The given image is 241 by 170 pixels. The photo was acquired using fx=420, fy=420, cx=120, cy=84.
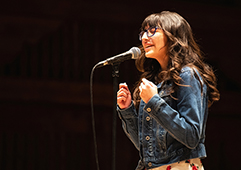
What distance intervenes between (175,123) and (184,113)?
8 cm

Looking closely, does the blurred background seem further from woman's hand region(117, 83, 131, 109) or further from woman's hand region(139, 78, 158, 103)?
woman's hand region(139, 78, 158, 103)

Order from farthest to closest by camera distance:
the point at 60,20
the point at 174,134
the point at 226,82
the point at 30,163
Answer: the point at 226,82
the point at 60,20
the point at 30,163
the point at 174,134

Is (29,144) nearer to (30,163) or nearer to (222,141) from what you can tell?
(30,163)

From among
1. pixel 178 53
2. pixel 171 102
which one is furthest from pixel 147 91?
pixel 178 53

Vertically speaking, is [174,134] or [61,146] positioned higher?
[174,134]

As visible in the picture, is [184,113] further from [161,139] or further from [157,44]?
[157,44]

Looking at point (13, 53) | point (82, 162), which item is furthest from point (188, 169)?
point (13, 53)

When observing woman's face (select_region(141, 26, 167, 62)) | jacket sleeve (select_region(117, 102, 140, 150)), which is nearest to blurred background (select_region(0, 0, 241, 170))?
jacket sleeve (select_region(117, 102, 140, 150))

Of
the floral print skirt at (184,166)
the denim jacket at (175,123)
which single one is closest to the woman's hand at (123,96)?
the denim jacket at (175,123)

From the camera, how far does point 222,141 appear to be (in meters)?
4.87

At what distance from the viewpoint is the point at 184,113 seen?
1.78m

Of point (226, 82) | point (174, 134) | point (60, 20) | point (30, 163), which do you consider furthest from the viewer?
point (226, 82)

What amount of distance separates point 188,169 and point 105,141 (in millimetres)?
2765

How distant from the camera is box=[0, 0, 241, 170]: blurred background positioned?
4.34 m
